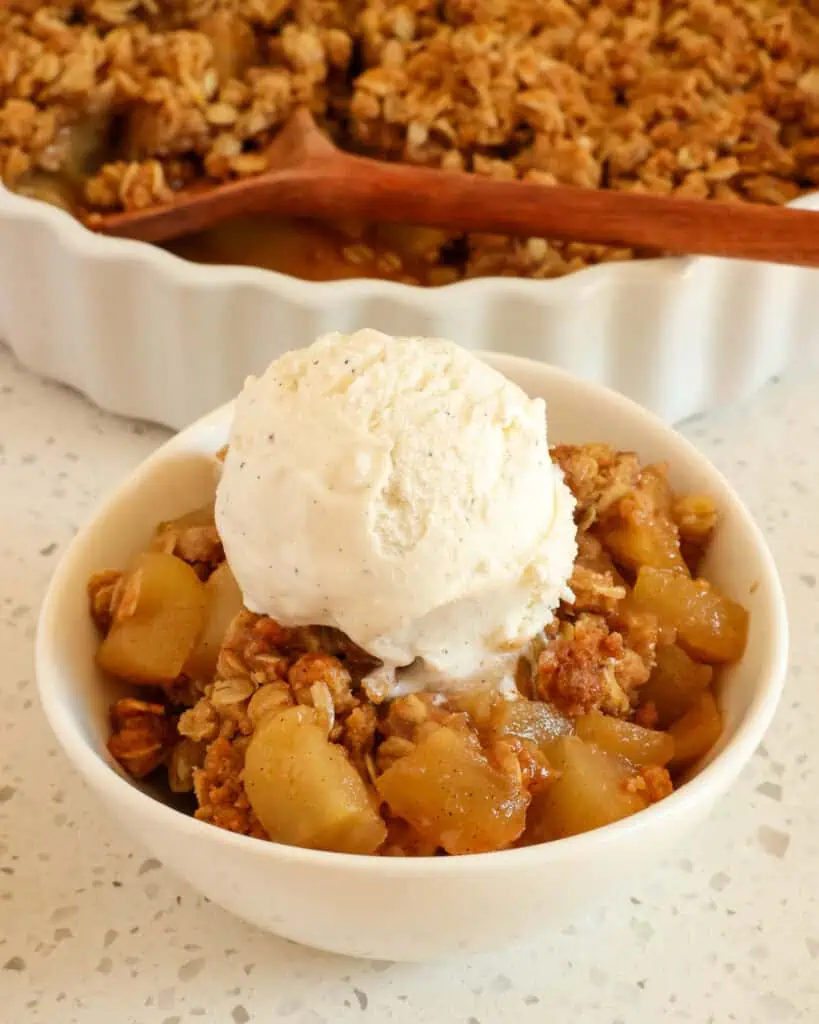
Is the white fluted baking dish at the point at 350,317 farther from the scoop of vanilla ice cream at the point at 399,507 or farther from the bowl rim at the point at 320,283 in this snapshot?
the scoop of vanilla ice cream at the point at 399,507

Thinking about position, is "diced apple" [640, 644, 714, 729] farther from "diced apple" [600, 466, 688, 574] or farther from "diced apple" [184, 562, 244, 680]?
"diced apple" [184, 562, 244, 680]

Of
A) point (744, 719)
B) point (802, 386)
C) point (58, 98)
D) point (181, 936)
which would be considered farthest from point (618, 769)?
point (58, 98)

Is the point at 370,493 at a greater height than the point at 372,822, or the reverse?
the point at 370,493

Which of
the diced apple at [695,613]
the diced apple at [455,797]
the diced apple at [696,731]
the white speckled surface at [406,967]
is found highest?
the diced apple at [695,613]

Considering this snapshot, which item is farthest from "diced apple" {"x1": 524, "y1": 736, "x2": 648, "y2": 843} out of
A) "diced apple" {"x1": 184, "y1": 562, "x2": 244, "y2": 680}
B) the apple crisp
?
"diced apple" {"x1": 184, "y1": 562, "x2": 244, "y2": 680}

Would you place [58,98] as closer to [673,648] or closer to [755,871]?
[673,648]

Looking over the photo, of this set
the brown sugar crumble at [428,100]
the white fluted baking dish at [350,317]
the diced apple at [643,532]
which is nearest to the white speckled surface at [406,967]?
the diced apple at [643,532]
